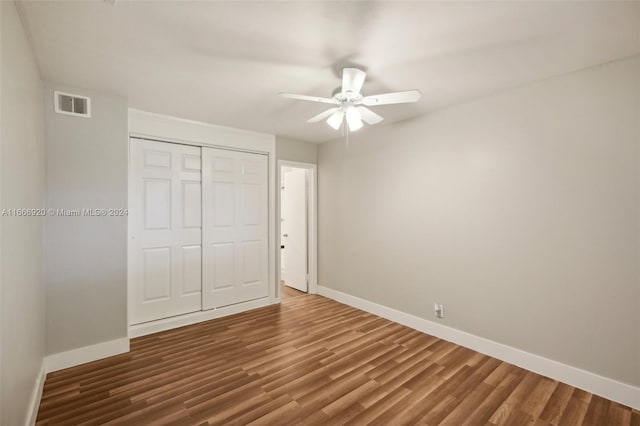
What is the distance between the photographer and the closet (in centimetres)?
325

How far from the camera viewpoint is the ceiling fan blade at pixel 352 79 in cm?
197

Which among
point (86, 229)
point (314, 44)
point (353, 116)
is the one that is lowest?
point (86, 229)

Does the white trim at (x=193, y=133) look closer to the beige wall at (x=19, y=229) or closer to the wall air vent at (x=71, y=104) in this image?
the wall air vent at (x=71, y=104)

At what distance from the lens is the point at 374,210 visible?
3.87 m

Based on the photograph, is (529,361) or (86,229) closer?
(529,361)

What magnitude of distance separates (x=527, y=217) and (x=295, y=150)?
309 cm

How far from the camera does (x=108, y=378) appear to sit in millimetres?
2377

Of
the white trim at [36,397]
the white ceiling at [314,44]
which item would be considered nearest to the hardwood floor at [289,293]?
the white trim at [36,397]

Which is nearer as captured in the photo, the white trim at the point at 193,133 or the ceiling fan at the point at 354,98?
the ceiling fan at the point at 354,98

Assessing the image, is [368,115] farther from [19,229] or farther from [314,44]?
[19,229]

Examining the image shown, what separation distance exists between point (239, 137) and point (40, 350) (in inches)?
113

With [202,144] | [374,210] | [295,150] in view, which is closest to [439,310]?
[374,210]

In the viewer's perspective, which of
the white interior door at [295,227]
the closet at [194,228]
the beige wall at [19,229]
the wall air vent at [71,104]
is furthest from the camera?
the white interior door at [295,227]

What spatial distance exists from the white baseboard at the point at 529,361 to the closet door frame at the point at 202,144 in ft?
5.60
